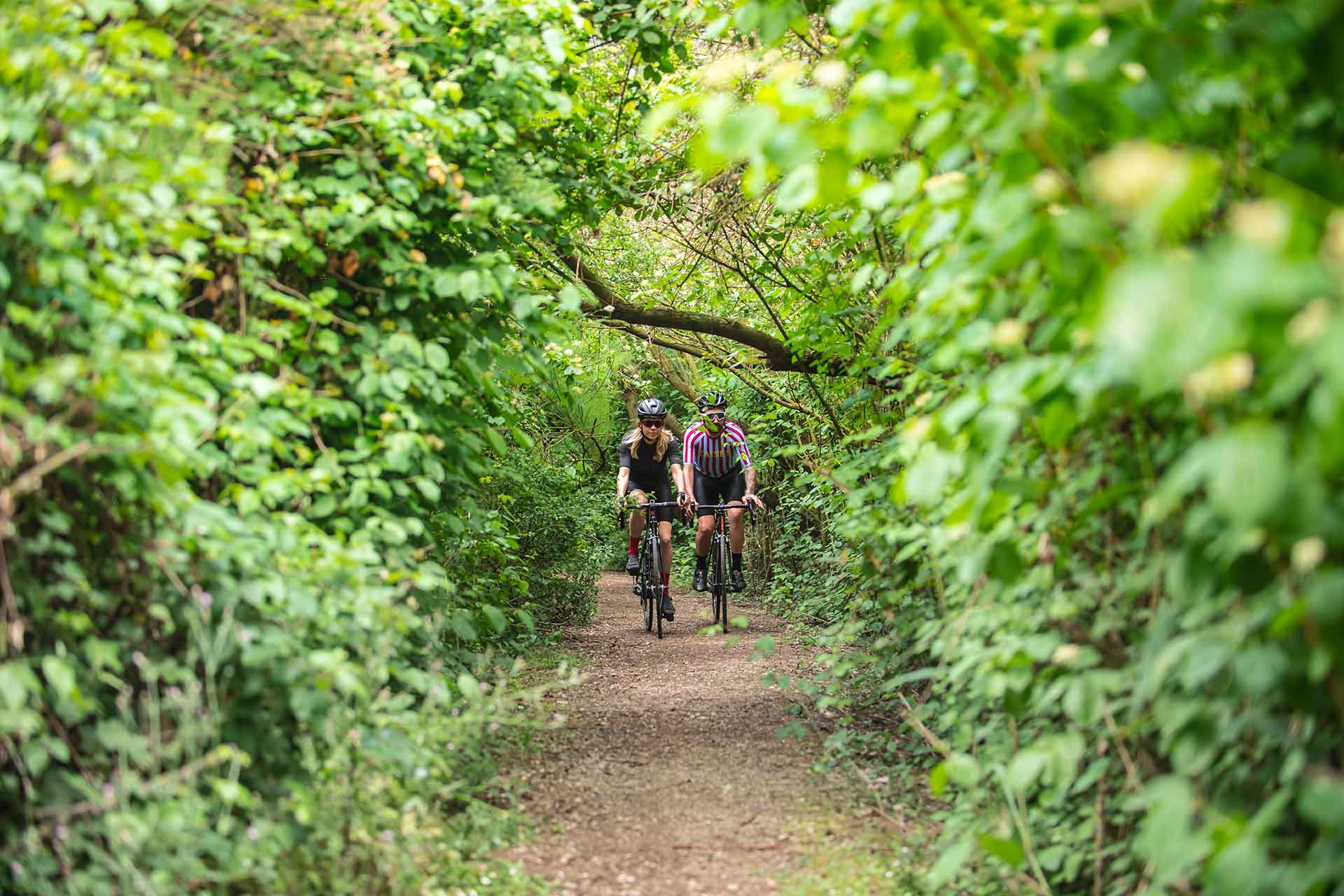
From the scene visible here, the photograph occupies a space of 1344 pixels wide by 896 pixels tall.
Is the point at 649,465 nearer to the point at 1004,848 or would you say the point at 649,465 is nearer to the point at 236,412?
the point at 236,412

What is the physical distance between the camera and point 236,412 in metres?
2.93

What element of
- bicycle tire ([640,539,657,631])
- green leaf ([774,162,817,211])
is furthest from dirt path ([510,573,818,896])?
green leaf ([774,162,817,211])

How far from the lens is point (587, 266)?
8.34 meters

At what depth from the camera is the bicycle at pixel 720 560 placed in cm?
892

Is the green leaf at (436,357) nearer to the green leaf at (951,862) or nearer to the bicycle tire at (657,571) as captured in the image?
the green leaf at (951,862)

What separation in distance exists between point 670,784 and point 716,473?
5349 millimetres

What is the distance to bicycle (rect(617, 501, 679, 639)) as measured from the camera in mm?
9125

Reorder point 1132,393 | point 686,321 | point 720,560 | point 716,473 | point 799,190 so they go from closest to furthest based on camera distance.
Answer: point 1132,393
point 799,190
point 686,321
point 720,560
point 716,473

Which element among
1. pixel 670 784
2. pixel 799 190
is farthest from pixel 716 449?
pixel 799 190

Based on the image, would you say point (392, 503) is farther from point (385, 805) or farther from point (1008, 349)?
point (1008, 349)

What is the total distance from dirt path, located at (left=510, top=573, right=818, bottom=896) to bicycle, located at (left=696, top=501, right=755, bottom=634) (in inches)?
45.5

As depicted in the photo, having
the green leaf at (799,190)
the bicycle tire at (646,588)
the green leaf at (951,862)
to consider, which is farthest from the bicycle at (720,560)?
the green leaf at (799,190)

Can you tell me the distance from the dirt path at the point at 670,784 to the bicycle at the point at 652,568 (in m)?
1.36

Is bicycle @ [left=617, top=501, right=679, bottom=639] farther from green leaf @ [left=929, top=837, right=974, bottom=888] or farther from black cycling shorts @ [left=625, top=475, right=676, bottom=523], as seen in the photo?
green leaf @ [left=929, top=837, right=974, bottom=888]
